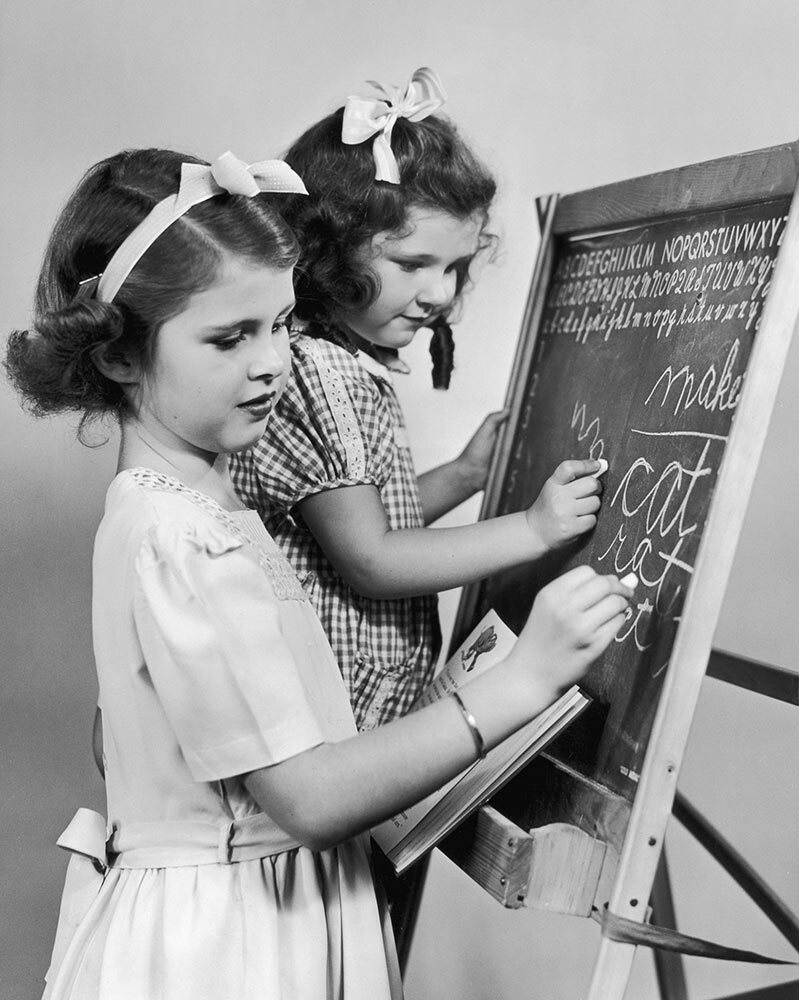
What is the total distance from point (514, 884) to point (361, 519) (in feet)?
1.39

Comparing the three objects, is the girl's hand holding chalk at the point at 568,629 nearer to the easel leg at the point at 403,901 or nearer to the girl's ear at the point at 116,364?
the girl's ear at the point at 116,364

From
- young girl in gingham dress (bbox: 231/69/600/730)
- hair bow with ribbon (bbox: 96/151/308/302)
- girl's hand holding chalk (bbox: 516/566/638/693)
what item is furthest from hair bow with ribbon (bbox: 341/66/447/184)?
girl's hand holding chalk (bbox: 516/566/638/693)

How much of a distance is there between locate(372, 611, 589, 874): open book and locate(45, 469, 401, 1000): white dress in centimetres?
5

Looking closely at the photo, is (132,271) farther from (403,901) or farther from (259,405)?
(403,901)

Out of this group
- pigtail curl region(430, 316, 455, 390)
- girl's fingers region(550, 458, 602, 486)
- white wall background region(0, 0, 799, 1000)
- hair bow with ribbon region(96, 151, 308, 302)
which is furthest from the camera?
white wall background region(0, 0, 799, 1000)

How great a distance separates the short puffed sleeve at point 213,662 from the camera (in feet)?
3.25

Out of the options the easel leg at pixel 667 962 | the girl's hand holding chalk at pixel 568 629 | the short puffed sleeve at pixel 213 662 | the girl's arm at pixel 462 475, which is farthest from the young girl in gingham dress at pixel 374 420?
the easel leg at pixel 667 962

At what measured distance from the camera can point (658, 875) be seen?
1702 mm

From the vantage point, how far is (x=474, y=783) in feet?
3.80

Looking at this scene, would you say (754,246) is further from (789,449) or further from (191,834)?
(789,449)

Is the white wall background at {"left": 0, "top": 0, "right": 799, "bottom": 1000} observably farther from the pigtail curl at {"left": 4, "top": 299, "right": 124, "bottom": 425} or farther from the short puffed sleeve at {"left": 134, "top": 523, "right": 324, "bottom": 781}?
the short puffed sleeve at {"left": 134, "top": 523, "right": 324, "bottom": 781}

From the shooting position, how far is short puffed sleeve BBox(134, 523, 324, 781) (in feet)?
3.25

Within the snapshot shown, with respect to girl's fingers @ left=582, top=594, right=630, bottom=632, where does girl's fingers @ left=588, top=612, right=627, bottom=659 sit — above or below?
below

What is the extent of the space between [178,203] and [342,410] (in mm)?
336
